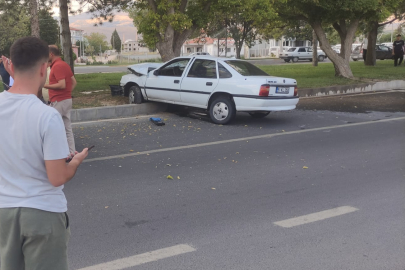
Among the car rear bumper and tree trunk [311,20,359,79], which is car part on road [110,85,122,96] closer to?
the car rear bumper

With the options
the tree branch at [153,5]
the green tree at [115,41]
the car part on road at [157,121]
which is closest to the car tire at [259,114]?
the car part on road at [157,121]

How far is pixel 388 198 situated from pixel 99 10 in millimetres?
14321

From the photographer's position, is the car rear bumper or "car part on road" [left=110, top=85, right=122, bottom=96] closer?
the car rear bumper

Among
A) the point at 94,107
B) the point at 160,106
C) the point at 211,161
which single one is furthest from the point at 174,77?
the point at 211,161

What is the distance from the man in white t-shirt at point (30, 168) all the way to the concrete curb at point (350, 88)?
13.5 metres

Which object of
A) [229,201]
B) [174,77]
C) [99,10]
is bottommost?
[229,201]

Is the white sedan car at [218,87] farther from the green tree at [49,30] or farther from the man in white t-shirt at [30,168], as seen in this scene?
the green tree at [49,30]

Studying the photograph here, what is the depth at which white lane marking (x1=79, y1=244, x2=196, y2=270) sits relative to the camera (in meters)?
3.84

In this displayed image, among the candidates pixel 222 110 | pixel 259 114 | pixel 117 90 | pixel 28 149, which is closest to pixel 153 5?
pixel 117 90

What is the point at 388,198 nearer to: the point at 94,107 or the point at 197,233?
the point at 197,233

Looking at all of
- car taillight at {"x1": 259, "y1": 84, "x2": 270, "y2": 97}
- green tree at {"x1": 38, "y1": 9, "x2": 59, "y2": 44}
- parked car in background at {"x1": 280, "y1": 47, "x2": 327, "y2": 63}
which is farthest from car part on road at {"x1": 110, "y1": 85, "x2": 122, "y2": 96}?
green tree at {"x1": 38, "y1": 9, "x2": 59, "y2": 44}

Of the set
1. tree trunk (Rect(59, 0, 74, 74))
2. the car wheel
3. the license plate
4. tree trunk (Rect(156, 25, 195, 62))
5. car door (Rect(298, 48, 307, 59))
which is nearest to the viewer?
the license plate

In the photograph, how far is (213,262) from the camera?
12.8 feet

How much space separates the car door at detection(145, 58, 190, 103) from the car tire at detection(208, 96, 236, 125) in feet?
3.72
